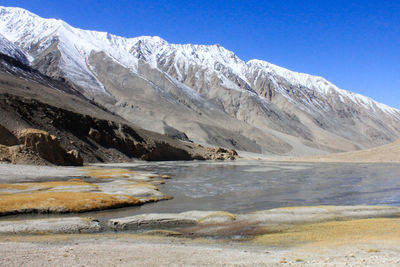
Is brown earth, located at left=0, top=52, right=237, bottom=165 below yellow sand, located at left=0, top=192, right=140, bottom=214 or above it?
above

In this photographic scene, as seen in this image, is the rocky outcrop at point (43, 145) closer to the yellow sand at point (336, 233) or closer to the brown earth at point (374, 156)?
the yellow sand at point (336, 233)

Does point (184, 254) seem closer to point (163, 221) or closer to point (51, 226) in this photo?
point (163, 221)

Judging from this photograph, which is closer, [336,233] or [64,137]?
[336,233]

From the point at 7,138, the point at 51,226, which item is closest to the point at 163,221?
the point at 51,226

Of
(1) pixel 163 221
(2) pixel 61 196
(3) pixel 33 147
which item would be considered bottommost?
(1) pixel 163 221

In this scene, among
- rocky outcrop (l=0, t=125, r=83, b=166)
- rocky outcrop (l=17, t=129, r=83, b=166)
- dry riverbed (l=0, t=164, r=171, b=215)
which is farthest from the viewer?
rocky outcrop (l=17, t=129, r=83, b=166)

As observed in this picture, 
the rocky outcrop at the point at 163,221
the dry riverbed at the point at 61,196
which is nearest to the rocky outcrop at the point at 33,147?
the dry riverbed at the point at 61,196

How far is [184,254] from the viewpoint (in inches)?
504

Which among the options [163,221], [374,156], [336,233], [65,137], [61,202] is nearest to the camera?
[336,233]

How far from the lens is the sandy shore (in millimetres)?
11280

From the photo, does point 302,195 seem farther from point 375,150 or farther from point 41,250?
point 375,150

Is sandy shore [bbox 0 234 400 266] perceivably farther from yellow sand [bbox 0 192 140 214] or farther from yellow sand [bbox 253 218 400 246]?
yellow sand [bbox 0 192 140 214]

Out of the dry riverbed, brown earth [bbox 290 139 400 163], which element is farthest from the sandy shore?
brown earth [bbox 290 139 400 163]

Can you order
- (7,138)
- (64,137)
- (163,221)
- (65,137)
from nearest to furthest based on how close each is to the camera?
(163,221) < (7,138) < (64,137) < (65,137)
